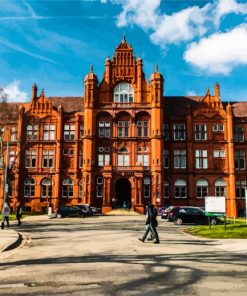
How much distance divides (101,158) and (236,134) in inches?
855

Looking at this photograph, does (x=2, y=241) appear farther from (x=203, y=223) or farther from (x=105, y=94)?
(x=105, y=94)

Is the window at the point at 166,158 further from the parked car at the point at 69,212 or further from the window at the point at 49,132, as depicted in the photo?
the parked car at the point at 69,212

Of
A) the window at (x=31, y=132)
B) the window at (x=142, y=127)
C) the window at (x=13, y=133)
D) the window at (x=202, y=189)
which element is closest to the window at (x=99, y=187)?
the window at (x=142, y=127)

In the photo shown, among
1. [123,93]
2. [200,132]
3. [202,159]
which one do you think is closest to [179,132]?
[200,132]

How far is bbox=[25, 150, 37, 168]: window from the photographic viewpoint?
60.2m

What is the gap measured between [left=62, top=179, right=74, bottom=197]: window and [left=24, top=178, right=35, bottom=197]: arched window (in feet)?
16.6

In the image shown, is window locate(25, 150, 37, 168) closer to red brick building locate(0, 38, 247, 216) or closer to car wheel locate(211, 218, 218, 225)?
red brick building locate(0, 38, 247, 216)

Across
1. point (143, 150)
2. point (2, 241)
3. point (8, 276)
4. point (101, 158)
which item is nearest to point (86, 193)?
point (101, 158)

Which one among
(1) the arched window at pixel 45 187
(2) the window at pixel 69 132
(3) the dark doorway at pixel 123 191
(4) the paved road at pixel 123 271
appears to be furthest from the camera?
(2) the window at pixel 69 132

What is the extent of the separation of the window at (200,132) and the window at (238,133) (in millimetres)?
4765

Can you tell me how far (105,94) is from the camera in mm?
58156

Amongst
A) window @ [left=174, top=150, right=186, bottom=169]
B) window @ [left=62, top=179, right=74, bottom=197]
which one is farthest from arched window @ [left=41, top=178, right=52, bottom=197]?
window @ [left=174, top=150, right=186, bottom=169]

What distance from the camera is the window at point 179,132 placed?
2340 inches

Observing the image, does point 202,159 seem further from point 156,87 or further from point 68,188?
point 68,188
